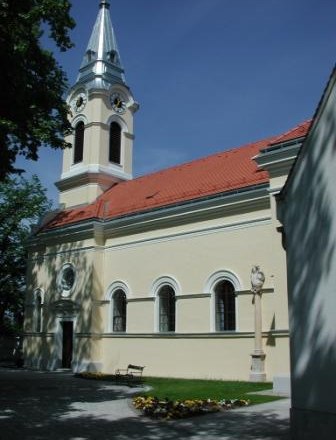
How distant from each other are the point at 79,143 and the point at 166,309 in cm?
1308

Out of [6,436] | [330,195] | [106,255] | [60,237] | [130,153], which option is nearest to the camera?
[330,195]

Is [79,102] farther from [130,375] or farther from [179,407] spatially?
[179,407]

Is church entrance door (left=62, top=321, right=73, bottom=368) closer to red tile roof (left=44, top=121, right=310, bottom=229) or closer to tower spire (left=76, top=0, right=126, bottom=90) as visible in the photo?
red tile roof (left=44, top=121, right=310, bottom=229)

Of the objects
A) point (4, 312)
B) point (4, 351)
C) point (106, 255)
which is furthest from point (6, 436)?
point (4, 312)

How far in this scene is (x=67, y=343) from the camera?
2625cm

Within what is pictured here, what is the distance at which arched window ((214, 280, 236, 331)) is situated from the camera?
792 inches

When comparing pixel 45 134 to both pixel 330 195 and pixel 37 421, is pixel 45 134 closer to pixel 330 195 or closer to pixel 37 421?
pixel 37 421

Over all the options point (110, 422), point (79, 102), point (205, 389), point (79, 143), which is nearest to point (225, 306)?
point (205, 389)

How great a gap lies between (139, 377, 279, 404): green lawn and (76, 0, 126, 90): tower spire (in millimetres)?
18410

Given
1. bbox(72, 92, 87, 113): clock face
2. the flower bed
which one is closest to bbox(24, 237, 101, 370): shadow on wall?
bbox(72, 92, 87, 113): clock face

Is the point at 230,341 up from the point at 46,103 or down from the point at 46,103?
down

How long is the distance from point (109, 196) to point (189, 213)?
7.87 m

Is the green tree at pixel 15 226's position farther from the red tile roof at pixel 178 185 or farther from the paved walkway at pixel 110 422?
the paved walkway at pixel 110 422

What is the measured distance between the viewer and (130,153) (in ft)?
105
